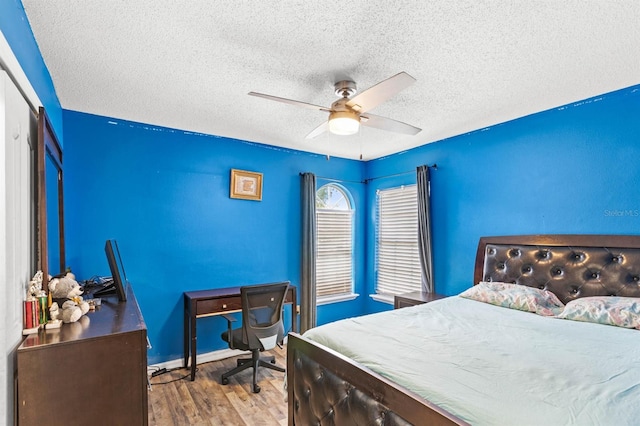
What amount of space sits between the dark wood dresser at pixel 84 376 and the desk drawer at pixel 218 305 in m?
1.61

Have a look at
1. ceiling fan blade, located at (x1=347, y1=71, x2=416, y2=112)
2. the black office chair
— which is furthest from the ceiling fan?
the black office chair

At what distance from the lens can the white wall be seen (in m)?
1.17

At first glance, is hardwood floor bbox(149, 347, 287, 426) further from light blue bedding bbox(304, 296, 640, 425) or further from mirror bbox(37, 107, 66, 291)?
mirror bbox(37, 107, 66, 291)

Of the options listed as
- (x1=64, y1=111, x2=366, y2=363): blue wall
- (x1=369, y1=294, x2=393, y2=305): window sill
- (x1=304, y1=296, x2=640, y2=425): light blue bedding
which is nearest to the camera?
(x1=304, y1=296, x2=640, y2=425): light blue bedding

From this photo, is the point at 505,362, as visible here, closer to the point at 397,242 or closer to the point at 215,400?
the point at 215,400

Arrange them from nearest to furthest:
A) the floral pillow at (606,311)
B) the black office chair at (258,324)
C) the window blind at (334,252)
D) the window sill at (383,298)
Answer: the floral pillow at (606,311), the black office chair at (258,324), the window sill at (383,298), the window blind at (334,252)

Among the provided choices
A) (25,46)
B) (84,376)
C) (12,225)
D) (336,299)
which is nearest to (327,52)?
(25,46)

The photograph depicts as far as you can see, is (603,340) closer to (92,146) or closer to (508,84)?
(508,84)

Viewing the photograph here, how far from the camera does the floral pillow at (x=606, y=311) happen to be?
6.86 feet

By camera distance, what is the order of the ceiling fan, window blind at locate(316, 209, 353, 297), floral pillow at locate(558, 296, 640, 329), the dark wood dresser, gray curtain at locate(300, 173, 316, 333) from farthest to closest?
window blind at locate(316, 209, 353, 297), gray curtain at locate(300, 173, 316, 333), floral pillow at locate(558, 296, 640, 329), the ceiling fan, the dark wood dresser

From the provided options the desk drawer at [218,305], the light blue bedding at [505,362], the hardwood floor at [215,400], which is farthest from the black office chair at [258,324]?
the light blue bedding at [505,362]

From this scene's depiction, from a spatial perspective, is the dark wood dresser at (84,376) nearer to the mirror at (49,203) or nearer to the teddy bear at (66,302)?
the teddy bear at (66,302)

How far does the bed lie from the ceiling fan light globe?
130 centimetres

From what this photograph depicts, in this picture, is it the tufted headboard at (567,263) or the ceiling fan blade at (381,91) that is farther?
the tufted headboard at (567,263)
